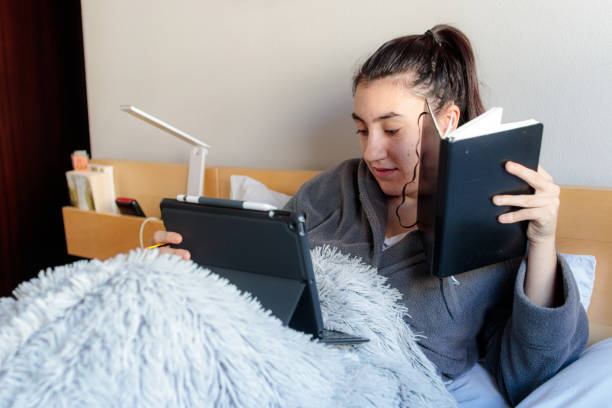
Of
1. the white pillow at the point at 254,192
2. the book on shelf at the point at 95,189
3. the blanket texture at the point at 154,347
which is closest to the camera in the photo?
the blanket texture at the point at 154,347

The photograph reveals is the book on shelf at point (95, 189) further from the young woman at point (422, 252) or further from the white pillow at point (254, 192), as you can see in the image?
the young woman at point (422, 252)

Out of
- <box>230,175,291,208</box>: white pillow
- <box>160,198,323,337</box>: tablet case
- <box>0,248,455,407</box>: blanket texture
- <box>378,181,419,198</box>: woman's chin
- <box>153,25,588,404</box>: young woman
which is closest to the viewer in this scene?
<box>0,248,455,407</box>: blanket texture

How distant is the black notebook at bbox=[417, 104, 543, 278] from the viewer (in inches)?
24.0

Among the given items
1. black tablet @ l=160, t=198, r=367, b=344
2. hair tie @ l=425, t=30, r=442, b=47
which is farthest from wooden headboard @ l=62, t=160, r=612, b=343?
black tablet @ l=160, t=198, r=367, b=344

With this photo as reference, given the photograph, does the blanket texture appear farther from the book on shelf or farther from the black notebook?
the book on shelf

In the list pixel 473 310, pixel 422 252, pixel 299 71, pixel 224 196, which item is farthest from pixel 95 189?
pixel 473 310

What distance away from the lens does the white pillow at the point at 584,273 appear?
869 millimetres

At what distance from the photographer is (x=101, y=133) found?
1.93 m

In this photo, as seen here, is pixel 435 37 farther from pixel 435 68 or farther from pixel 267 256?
pixel 267 256

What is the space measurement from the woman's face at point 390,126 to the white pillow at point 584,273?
36cm

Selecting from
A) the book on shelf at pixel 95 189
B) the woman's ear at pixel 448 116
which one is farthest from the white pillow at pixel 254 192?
the book on shelf at pixel 95 189

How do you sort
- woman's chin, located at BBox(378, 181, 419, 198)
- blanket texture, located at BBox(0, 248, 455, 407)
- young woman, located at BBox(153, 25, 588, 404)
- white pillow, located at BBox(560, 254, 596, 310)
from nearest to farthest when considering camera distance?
blanket texture, located at BBox(0, 248, 455, 407) → young woman, located at BBox(153, 25, 588, 404) → white pillow, located at BBox(560, 254, 596, 310) → woman's chin, located at BBox(378, 181, 419, 198)

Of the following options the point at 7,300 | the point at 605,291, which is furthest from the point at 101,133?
the point at 605,291

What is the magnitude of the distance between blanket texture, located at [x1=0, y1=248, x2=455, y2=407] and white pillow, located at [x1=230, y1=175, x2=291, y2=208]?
69 cm
